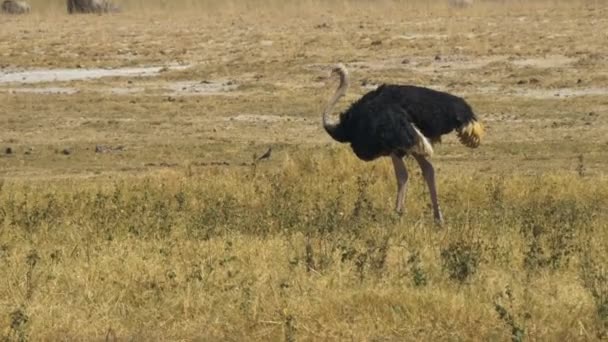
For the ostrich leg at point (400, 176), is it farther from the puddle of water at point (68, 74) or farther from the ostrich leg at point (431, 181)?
the puddle of water at point (68, 74)

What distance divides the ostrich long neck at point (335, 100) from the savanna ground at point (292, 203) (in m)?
0.51

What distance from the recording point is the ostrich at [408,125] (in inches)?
453

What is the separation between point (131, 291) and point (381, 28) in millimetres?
Result: 20515

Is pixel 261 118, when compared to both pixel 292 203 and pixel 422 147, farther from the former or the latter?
pixel 422 147

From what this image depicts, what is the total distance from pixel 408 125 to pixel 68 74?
13491 millimetres

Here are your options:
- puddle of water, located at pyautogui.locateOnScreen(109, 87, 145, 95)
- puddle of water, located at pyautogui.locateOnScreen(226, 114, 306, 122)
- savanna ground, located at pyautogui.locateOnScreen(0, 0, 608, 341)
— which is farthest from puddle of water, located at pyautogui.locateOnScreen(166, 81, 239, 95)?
puddle of water, located at pyautogui.locateOnScreen(226, 114, 306, 122)

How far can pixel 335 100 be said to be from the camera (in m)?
12.7

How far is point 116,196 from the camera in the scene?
11750mm

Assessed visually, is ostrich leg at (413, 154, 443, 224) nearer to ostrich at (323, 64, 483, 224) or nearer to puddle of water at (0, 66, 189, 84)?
ostrich at (323, 64, 483, 224)

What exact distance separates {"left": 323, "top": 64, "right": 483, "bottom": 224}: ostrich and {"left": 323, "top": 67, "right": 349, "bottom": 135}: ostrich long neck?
482 mm

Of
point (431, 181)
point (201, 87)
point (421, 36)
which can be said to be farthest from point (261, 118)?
point (421, 36)

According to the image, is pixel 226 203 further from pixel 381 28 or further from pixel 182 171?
pixel 381 28

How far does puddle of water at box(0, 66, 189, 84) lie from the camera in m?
23.6

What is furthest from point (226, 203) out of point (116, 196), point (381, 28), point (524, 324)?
point (381, 28)
